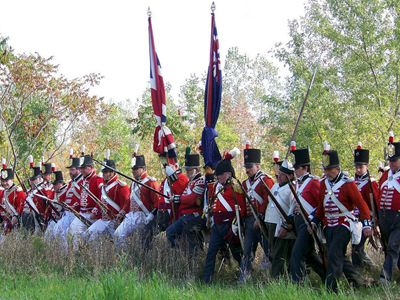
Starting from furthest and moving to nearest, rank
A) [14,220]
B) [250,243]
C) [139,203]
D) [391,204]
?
[14,220], [139,203], [250,243], [391,204]

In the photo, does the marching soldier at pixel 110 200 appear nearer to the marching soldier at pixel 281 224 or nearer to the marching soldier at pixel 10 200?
the marching soldier at pixel 10 200

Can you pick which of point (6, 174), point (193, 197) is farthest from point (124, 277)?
point (6, 174)

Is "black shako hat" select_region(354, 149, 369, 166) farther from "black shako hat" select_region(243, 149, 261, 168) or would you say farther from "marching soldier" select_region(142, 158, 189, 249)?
"marching soldier" select_region(142, 158, 189, 249)

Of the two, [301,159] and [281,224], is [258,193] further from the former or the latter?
[301,159]

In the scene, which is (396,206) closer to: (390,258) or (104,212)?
(390,258)

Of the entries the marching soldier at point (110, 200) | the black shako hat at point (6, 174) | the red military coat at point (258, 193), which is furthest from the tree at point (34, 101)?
the red military coat at point (258, 193)

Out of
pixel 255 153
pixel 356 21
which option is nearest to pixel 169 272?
pixel 255 153

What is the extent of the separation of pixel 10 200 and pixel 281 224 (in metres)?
9.17

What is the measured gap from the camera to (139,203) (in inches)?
453

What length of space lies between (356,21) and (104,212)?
44.6 feet

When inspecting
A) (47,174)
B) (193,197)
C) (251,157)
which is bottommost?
(193,197)

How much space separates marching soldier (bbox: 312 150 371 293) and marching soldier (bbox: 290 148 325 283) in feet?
1.12

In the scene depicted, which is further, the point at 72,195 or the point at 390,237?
the point at 72,195

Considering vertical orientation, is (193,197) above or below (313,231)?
above
